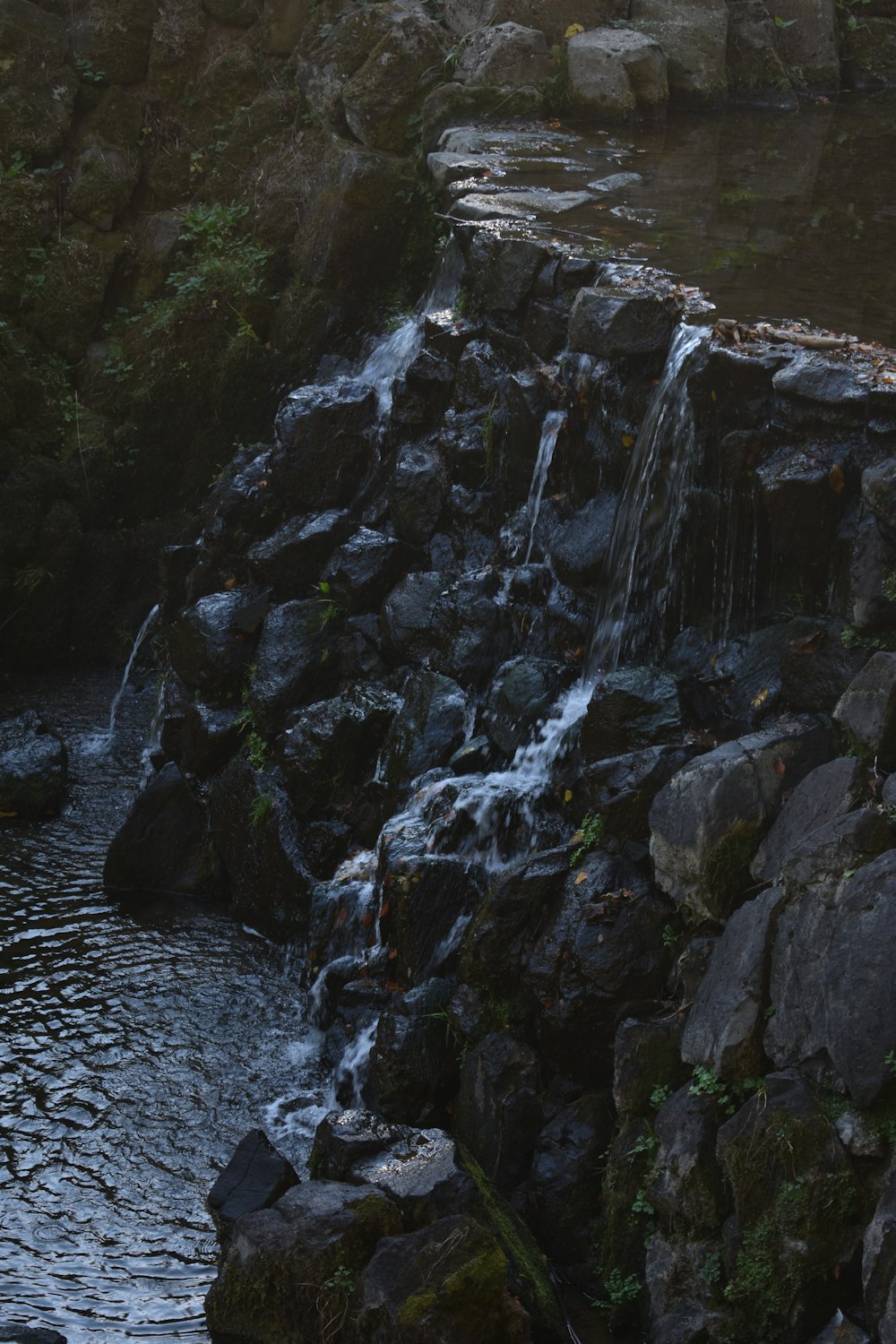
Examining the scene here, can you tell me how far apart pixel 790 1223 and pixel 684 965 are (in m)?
1.19

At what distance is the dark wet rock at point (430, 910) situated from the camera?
21.6 ft

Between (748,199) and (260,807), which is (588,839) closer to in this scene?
(260,807)

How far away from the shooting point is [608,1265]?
505 cm

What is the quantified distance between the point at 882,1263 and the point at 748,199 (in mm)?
8581

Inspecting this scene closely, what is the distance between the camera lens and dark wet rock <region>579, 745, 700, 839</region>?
19.2ft

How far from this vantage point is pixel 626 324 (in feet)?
24.6

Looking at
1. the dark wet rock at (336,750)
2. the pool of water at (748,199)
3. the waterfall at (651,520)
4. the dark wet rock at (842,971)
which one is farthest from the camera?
the pool of water at (748,199)

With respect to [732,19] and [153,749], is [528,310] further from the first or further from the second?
[732,19]

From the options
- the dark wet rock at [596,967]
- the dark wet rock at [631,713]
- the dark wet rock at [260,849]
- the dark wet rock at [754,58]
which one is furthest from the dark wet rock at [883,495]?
the dark wet rock at [754,58]

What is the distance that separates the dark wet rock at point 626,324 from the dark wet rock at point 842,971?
3.67 meters

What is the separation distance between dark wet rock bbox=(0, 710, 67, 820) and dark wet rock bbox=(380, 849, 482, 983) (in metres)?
3.32

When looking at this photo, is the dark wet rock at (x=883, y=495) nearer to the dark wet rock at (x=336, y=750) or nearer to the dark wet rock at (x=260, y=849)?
the dark wet rock at (x=336, y=750)

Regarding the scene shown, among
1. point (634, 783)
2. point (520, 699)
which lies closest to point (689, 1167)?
point (634, 783)

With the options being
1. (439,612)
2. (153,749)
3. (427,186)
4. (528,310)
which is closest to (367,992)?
(439,612)
